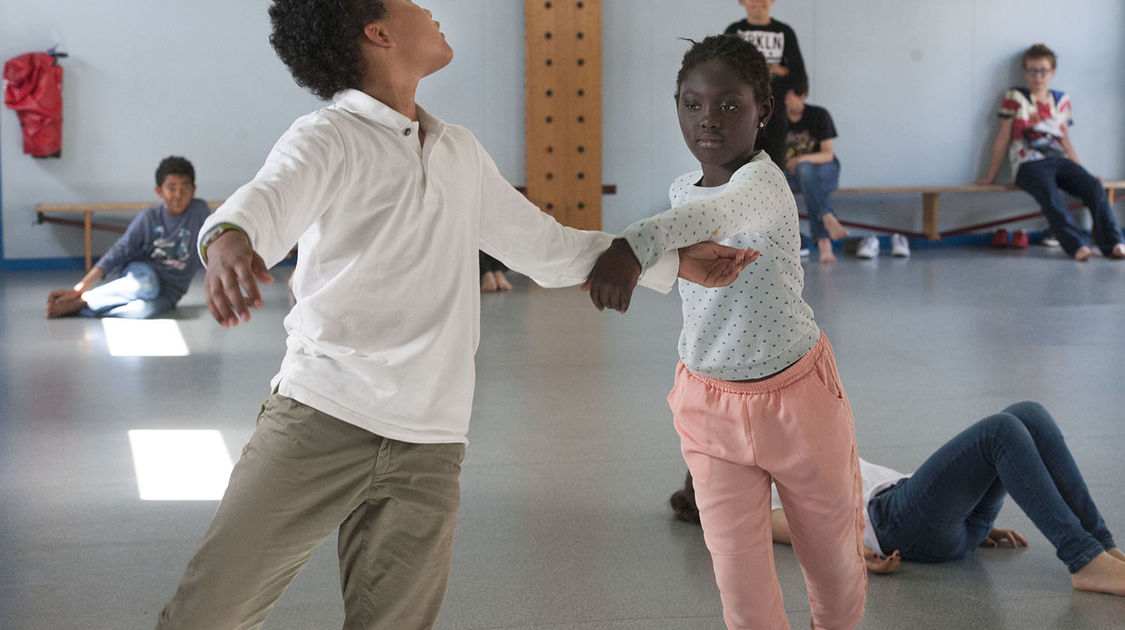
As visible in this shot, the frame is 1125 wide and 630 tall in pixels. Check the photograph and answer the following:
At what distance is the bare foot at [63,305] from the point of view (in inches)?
228

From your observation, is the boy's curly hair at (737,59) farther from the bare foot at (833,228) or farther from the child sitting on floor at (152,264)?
the bare foot at (833,228)

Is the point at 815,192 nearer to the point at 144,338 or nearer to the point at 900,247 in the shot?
the point at 900,247

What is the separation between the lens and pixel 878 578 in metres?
2.31

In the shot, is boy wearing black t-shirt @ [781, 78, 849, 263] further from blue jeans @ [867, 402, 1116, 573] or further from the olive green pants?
the olive green pants

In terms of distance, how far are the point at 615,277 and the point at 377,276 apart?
1.09ft

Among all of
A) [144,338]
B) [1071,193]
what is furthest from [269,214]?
[1071,193]

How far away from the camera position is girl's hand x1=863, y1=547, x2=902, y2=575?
7.55ft

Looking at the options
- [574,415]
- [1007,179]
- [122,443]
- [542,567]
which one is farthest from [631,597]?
[1007,179]

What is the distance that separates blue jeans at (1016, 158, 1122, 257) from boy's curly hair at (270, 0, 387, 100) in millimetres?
7716

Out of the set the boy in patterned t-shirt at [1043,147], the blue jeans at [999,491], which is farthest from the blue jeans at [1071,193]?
the blue jeans at [999,491]

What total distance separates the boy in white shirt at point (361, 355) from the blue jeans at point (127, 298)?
4.63m

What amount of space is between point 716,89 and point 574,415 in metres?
1.98

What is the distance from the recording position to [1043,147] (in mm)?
8766

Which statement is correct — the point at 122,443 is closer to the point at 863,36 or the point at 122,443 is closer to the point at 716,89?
the point at 716,89
